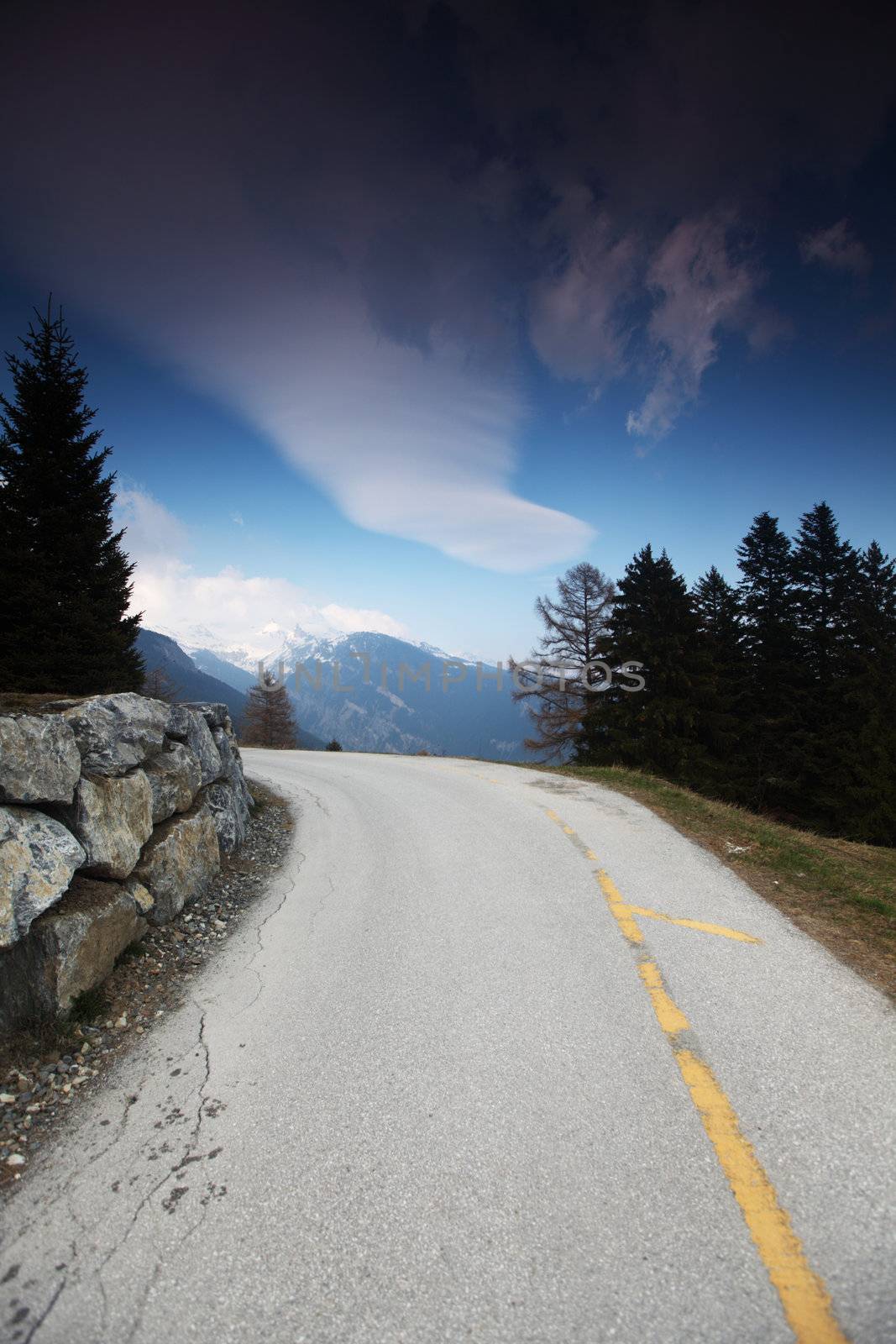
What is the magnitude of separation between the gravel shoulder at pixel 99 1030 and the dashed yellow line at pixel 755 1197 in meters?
3.66

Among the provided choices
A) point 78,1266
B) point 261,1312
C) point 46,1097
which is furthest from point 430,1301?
point 46,1097

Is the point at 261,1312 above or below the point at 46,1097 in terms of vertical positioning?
A: above

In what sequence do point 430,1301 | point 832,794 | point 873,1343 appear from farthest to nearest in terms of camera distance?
point 832,794 < point 430,1301 < point 873,1343

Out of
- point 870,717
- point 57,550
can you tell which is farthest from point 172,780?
point 870,717

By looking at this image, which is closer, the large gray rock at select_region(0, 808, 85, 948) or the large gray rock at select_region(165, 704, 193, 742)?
the large gray rock at select_region(0, 808, 85, 948)

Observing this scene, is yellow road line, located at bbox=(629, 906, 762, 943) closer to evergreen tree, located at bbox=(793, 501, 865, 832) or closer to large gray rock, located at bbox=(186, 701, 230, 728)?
large gray rock, located at bbox=(186, 701, 230, 728)

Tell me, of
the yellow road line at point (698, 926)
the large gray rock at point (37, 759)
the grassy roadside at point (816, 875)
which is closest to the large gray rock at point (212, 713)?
the large gray rock at point (37, 759)

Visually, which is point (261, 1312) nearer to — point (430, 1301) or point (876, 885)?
point (430, 1301)

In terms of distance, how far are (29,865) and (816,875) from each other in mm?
8150

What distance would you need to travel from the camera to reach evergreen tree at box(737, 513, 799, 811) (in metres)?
21.2

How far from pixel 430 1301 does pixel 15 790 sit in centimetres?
419

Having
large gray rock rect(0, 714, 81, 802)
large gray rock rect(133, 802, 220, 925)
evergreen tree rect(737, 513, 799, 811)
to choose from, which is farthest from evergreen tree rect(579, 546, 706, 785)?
large gray rock rect(0, 714, 81, 802)

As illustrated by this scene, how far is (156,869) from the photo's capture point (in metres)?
5.20

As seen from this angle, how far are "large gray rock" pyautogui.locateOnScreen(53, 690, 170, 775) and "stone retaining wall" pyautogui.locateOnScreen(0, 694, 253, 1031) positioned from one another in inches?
0.5
